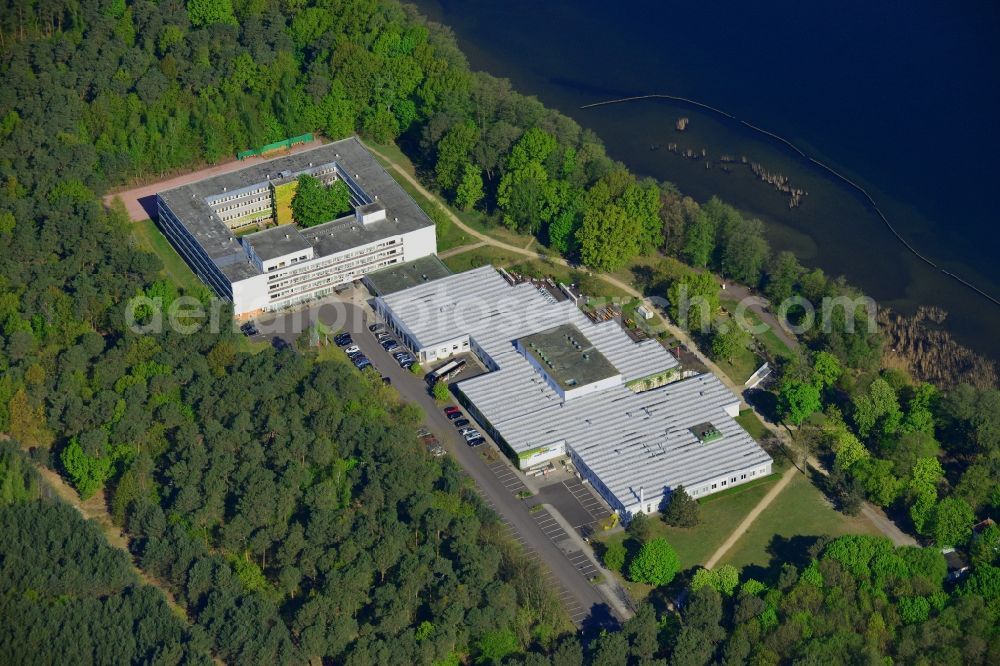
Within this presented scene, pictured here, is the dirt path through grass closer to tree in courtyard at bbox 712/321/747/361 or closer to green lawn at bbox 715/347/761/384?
green lawn at bbox 715/347/761/384

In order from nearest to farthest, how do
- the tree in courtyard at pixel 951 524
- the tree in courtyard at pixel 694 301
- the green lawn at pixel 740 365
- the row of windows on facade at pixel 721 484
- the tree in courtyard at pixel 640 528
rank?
the tree in courtyard at pixel 951 524 → the tree in courtyard at pixel 640 528 → the row of windows on facade at pixel 721 484 → the green lawn at pixel 740 365 → the tree in courtyard at pixel 694 301

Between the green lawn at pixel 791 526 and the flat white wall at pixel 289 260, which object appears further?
the flat white wall at pixel 289 260

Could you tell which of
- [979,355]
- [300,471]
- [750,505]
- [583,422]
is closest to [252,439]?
[300,471]

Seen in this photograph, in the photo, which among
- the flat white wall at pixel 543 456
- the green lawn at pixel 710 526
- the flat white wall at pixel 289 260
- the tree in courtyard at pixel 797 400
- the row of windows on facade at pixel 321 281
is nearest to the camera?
the green lawn at pixel 710 526

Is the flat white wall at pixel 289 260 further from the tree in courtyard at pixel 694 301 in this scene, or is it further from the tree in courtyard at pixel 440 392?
the tree in courtyard at pixel 694 301

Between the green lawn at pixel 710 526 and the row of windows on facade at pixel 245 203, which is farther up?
the green lawn at pixel 710 526

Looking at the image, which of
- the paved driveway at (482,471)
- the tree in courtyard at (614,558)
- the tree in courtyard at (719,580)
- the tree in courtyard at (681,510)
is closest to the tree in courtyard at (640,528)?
the tree in courtyard at (614,558)

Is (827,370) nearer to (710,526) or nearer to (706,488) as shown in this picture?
(706,488)
